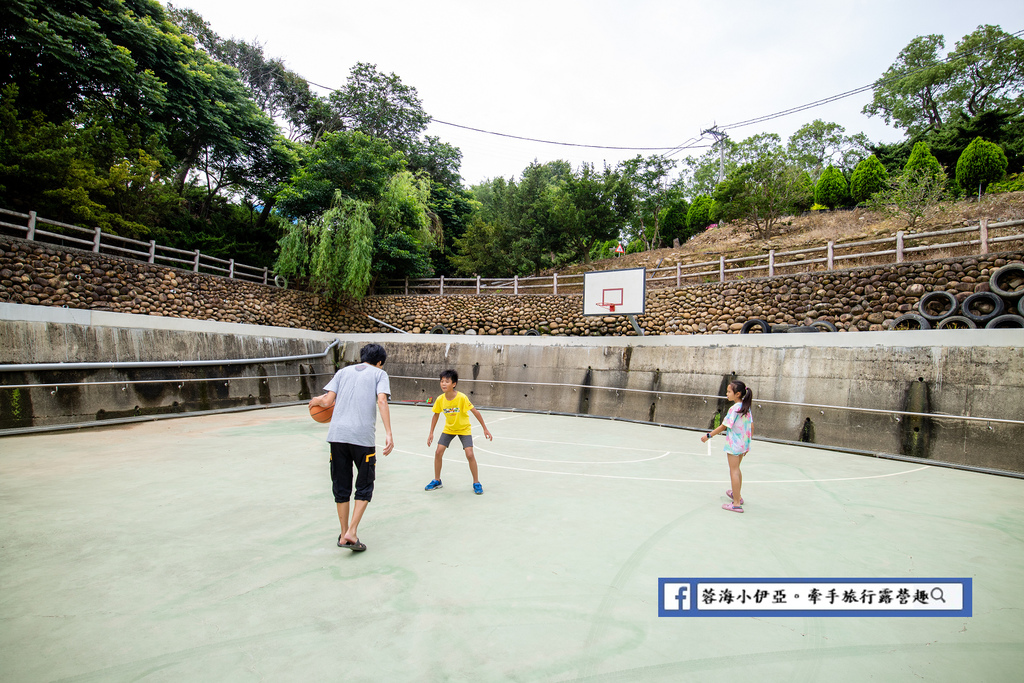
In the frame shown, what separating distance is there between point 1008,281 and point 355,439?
12.6 m

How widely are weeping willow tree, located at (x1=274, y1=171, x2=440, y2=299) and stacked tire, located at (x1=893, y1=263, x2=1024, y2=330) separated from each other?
16.8m

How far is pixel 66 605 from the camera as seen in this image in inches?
99.6

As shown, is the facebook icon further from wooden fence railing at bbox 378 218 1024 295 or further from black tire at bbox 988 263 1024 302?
black tire at bbox 988 263 1024 302

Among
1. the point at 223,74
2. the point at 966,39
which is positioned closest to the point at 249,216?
the point at 223,74

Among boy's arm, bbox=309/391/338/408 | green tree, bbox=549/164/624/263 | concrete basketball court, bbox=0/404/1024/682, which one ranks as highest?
green tree, bbox=549/164/624/263

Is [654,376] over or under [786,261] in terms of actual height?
under

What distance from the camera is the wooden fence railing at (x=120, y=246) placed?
11.0m

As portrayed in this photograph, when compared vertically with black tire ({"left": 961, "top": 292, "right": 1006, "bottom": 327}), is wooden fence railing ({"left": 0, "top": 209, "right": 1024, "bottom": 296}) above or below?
above

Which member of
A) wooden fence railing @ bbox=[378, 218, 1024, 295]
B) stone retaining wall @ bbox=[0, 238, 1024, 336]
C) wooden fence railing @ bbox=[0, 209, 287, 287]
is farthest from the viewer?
wooden fence railing @ bbox=[0, 209, 287, 287]

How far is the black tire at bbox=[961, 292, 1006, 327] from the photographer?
874 cm

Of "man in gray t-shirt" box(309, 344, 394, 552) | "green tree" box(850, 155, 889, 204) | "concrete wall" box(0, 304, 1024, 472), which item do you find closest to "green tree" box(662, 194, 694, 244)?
"green tree" box(850, 155, 889, 204)

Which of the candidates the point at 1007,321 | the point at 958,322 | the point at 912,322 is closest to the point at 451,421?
the point at 1007,321

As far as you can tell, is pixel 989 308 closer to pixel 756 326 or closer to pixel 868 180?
pixel 756 326

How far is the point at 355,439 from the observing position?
11.0 ft
